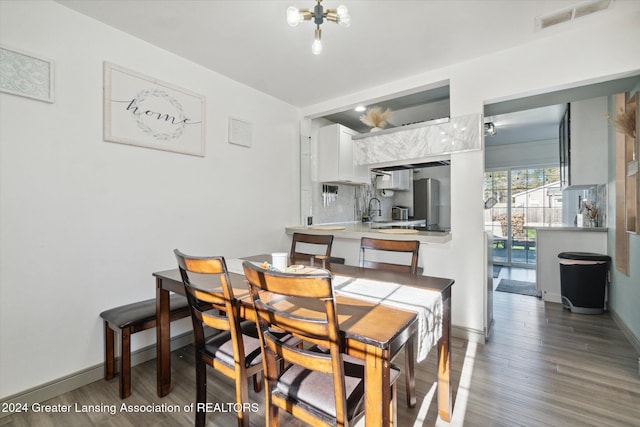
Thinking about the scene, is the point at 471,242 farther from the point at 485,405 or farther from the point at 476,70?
the point at 476,70

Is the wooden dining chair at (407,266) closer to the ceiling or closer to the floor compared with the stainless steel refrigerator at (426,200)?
closer to the floor

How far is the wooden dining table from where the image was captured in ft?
3.06

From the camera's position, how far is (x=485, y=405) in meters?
1.70

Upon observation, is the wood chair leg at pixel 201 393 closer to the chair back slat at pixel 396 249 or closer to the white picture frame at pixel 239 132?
the chair back slat at pixel 396 249

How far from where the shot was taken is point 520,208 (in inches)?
232

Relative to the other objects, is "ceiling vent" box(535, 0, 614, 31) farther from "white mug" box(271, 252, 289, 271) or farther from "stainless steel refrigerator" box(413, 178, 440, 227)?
"stainless steel refrigerator" box(413, 178, 440, 227)

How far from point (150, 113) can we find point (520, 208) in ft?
21.8

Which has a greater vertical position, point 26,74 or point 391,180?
point 26,74

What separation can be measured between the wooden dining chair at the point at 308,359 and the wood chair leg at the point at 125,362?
112cm

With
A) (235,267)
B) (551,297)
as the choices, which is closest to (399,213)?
(551,297)

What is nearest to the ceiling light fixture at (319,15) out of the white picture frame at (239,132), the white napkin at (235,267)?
the white napkin at (235,267)

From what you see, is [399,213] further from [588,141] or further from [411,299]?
[411,299]

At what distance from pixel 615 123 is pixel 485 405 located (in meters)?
2.62

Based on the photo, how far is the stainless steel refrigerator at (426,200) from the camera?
5992mm
